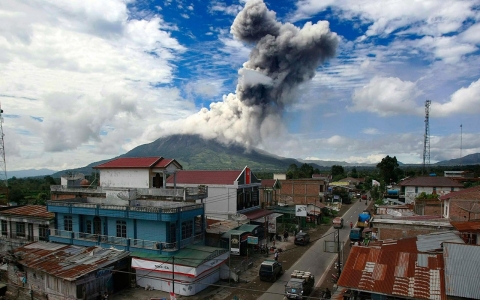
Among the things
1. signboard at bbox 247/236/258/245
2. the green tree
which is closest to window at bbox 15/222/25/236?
signboard at bbox 247/236/258/245

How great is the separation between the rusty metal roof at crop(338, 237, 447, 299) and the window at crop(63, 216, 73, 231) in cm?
1988

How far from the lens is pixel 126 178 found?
2942 cm

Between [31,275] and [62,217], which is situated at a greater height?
[62,217]

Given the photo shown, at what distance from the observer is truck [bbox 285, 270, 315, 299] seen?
1831 centimetres

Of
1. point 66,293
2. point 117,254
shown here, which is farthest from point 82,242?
point 66,293

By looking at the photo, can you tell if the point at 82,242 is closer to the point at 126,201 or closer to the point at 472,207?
the point at 126,201

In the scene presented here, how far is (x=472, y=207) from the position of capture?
→ 26.1 m

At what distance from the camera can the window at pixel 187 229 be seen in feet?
74.1

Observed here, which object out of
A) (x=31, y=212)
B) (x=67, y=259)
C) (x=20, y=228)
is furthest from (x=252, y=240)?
(x=20, y=228)

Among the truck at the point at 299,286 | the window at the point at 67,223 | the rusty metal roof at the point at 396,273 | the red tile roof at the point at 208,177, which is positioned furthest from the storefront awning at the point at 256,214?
the rusty metal roof at the point at 396,273

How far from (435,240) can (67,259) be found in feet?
68.9

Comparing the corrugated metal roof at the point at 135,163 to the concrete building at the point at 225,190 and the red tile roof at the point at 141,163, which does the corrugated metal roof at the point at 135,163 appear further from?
the concrete building at the point at 225,190

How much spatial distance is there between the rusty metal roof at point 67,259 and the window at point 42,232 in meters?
2.88

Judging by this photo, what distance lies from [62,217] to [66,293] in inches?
357
